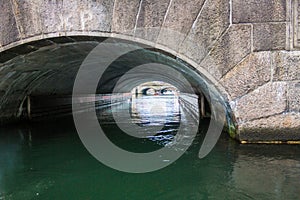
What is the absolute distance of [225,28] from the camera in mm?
3766

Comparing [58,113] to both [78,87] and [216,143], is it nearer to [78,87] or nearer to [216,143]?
[78,87]

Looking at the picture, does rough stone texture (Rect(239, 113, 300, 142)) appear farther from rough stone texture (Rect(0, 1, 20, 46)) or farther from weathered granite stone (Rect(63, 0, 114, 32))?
rough stone texture (Rect(0, 1, 20, 46))

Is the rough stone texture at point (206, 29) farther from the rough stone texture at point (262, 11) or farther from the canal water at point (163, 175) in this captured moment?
the canal water at point (163, 175)

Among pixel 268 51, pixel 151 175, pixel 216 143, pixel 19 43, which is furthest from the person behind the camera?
pixel 216 143

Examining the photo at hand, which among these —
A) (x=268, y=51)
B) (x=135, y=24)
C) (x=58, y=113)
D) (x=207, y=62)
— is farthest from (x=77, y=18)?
(x=58, y=113)

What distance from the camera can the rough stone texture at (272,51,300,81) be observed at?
3758 millimetres

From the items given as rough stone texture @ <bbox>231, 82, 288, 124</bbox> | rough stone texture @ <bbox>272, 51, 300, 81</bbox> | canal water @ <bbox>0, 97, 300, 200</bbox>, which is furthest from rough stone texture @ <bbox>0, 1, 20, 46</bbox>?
rough stone texture @ <bbox>272, 51, 300, 81</bbox>

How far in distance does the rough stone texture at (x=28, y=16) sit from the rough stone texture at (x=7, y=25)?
7cm

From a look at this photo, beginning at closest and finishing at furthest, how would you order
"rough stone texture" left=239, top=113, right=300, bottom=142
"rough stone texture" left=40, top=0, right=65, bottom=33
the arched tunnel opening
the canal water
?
the canal water < the arched tunnel opening < "rough stone texture" left=239, top=113, right=300, bottom=142 < "rough stone texture" left=40, top=0, right=65, bottom=33

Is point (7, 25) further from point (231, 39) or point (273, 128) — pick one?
point (273, 128)

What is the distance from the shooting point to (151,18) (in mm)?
3811

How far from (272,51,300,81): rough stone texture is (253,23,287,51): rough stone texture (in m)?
0.12

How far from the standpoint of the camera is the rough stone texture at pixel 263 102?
3.78 m

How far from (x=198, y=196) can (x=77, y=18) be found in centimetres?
260
